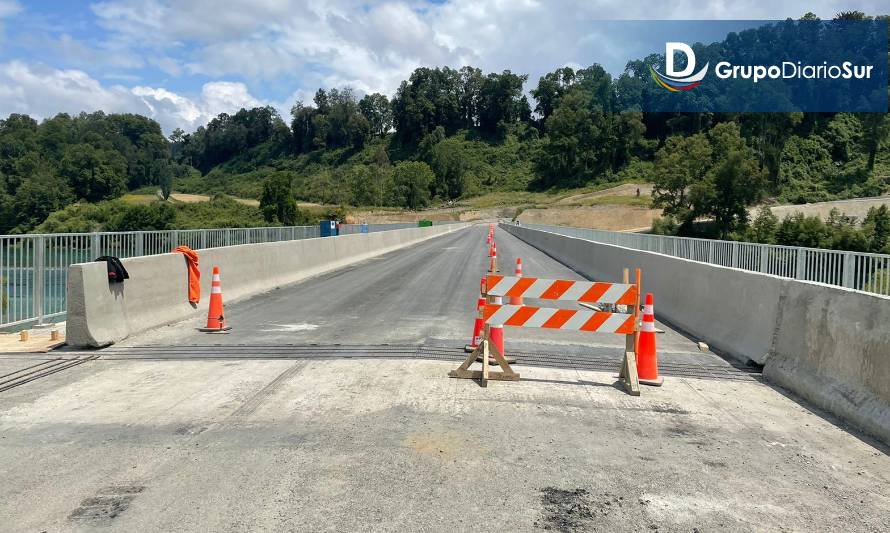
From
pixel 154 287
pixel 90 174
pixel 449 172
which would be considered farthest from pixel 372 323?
pixel 449 172

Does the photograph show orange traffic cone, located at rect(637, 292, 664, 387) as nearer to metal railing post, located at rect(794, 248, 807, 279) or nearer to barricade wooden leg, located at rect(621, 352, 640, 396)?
barricade wooden leg, located at rect(621, 352, 640, 396)

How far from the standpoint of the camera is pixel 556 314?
7.96 m

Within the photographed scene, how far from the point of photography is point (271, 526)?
12.9ft

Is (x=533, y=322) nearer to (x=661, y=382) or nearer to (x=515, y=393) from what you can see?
(x=515, y=393)

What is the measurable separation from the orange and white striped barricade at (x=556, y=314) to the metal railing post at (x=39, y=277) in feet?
23.9

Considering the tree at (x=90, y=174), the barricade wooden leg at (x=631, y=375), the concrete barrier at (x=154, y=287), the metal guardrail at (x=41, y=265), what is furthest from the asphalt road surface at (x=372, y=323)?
the tree at (x=90, y=174)

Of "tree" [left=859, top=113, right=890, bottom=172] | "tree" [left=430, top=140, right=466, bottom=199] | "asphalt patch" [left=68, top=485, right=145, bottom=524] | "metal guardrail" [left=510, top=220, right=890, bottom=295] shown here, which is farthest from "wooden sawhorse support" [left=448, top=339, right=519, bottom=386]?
"tree" [left=430, top=140, right=466, bottom=199]

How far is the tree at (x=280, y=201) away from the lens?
3837 inches

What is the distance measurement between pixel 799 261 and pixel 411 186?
145 m

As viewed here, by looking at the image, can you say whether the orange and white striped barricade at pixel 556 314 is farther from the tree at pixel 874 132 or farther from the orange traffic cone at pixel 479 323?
the tree at pixel 874 132

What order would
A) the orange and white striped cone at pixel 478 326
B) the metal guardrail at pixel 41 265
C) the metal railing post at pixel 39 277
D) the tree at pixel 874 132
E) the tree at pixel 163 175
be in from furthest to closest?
the tree at pixel 163 175 < the tree at pixel 874 132 < the metal railing post at pixel 39 277 < the metal guardrail at pixel 41 265 < the orange and white striped cone at pixel 478 326

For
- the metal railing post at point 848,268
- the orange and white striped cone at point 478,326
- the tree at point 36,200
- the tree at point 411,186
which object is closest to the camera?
the orange and white striped cone at point 478,326

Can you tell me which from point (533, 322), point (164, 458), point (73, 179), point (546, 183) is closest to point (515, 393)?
point (533, 322)

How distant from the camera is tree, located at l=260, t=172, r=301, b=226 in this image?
97450 millimetres
